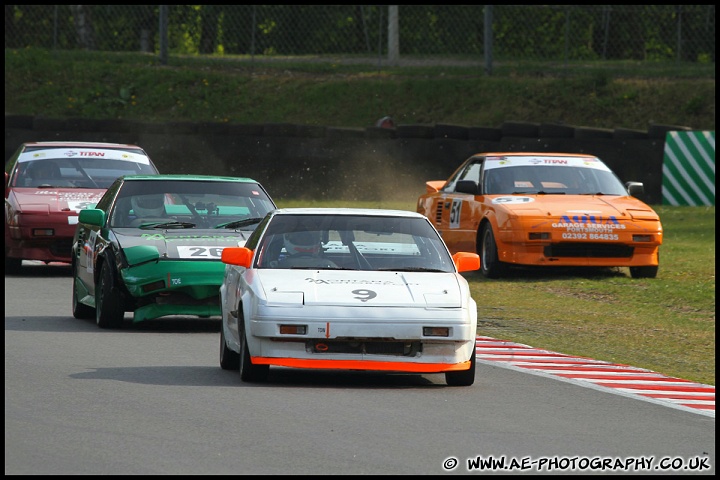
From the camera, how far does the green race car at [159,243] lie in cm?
1267

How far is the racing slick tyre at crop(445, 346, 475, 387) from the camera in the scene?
9.97 metres

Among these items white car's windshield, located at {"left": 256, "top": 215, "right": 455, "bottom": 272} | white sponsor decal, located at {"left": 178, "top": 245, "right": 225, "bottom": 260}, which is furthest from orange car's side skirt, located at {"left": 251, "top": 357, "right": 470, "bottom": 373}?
white sponsor decal, located at {"left": 178, "top": 245, "right": 225, "bottom": 260}

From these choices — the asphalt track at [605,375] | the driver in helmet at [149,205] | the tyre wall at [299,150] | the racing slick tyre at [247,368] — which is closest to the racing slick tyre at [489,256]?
the asphalt track at [605,375]

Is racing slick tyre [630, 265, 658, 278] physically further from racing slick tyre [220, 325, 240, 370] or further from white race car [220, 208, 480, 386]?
racing slick tyre [220, 325, 240, 370]

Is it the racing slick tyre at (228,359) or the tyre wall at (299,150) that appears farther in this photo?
the tyre wall at (299,150)

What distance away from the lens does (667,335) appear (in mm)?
13484

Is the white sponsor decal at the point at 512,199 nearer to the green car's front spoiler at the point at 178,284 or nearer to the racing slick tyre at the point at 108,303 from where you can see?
the green car's front spoiler at the point at 178,284

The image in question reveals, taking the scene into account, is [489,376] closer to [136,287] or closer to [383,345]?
[383,345]

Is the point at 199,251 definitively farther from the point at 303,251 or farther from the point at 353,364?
the point at 353,364

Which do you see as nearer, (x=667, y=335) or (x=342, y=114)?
(x=667, y=335)

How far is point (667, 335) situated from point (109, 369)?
17.7 feet

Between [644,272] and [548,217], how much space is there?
56.8 inches

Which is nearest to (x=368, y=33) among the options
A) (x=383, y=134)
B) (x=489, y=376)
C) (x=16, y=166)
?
(x=383, y=134)

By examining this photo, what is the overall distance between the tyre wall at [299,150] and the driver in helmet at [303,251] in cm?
1942
